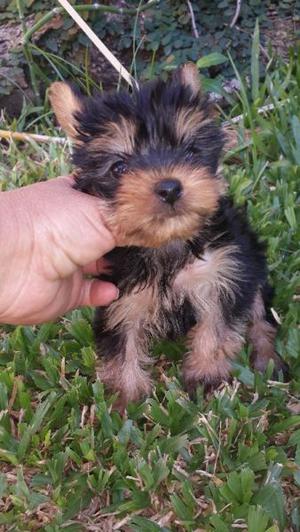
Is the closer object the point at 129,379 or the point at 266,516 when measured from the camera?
the point at 266,516

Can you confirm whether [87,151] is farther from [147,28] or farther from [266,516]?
[147,28]

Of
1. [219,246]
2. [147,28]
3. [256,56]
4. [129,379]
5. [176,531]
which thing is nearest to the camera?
[176,531]

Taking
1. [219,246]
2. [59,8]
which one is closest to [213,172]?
[219,246]

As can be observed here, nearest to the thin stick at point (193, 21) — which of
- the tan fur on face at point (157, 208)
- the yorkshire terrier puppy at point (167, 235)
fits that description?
the yorkshire terrier puppy at point (167, 235)

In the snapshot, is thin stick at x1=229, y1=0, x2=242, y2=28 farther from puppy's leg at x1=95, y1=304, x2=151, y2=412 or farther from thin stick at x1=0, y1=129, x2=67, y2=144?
puppy's leg at x1=95, y1=304, x2=151, y2=412

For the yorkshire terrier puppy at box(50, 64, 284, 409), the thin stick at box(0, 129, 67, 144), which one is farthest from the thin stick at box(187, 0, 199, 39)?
the yorkshire terrier puppy at box(50, 64, 284, 409)

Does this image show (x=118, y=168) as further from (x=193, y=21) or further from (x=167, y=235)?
(x=193, y=21)

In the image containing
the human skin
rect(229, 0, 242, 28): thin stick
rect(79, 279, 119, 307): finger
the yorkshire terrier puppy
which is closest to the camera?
the yorkshire terrier puppy
